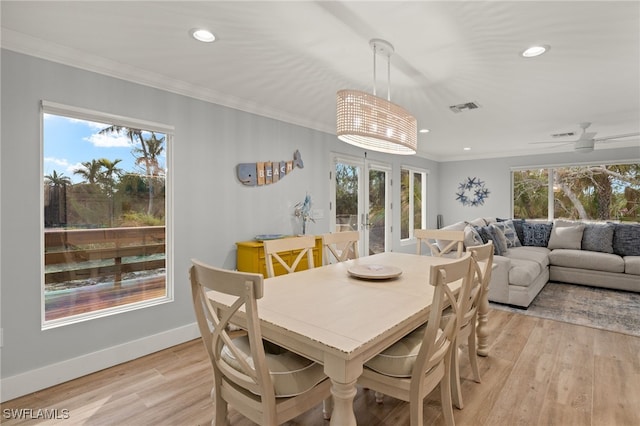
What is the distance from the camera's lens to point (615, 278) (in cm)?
452

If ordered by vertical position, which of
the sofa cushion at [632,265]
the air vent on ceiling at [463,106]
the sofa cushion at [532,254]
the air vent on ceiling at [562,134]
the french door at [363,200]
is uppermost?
the air vent on ceiling at [562,134]

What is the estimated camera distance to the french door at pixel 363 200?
15.5 feet

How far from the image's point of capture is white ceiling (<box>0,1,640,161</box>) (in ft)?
5.93

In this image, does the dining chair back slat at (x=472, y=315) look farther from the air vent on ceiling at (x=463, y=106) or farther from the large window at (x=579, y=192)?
the large window at (x=579, y=192)

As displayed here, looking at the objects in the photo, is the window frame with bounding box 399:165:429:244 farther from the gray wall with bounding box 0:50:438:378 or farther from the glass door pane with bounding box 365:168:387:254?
the gray wall with bounding box 0:50:438:378

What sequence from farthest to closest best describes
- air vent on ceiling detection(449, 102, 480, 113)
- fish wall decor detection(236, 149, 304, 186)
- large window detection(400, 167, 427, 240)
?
large window detection(400, 167, 427, 240) < air vent on ceiling detection(449, 102, 480, 113) < fish wall decor detection(236, 149, 304, 186)

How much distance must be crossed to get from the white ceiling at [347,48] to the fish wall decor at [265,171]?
61 cm

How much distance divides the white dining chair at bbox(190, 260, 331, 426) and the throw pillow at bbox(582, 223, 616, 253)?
18.0ft

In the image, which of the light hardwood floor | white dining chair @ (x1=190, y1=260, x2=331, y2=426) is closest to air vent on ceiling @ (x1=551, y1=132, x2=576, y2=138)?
the light hardwood floor

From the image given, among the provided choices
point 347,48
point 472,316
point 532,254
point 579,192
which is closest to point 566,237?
point 532,254

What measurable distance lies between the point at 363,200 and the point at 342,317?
151 inches

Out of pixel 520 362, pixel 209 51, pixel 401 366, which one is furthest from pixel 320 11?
pixel 520 362

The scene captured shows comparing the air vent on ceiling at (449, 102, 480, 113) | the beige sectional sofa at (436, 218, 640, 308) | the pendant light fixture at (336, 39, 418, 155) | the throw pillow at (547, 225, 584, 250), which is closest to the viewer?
the pendant light fixture at (336, 39, 418, 155)

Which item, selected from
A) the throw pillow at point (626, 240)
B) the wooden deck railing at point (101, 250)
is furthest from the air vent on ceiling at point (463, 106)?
the throw pillow at point (626, 240)
